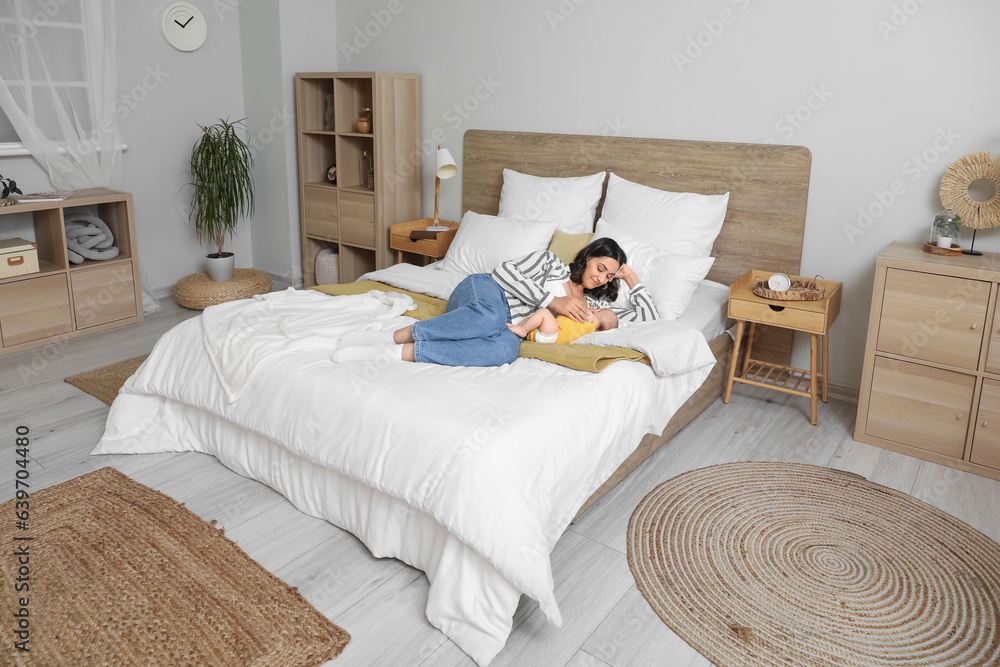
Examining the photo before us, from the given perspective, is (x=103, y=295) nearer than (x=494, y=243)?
No

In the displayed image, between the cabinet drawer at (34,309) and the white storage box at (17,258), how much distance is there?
0.19 feet

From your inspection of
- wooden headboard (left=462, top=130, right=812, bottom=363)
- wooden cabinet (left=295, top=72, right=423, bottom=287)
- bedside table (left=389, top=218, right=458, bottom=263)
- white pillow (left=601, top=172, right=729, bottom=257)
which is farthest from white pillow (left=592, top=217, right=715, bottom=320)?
Result: wooden cabinet (left=295, top=72, right=423, bottom=287)

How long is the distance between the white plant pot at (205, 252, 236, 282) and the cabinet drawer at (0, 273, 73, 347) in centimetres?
87

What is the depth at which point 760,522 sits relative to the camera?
2408 mm

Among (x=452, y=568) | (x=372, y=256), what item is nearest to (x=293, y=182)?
(x=372, y=256)

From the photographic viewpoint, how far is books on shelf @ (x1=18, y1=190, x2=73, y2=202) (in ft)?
12.5

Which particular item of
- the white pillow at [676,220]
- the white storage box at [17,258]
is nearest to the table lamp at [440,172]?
the white pillow at [676,220]

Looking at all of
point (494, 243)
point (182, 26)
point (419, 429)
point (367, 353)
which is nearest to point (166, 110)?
point (182, 26)

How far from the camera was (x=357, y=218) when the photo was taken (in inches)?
178

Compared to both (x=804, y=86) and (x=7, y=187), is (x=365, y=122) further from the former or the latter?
(x=804, y=86)

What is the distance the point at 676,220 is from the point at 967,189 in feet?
3.73

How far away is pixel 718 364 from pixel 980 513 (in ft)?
3.67

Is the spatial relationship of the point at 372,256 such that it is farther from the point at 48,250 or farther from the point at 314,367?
the point at 314,367

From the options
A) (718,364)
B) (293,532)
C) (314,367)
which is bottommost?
(293,532)
